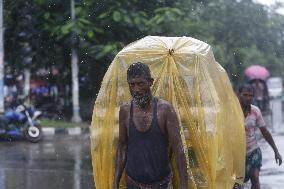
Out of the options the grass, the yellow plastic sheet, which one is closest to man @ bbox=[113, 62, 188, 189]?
the yellow plastic sheet

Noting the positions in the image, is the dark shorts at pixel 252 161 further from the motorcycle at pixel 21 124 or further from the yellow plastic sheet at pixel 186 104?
Result: the motorcycle at pixel 21 124

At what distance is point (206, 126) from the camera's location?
3857 millimetres

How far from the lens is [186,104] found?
387 centimetres

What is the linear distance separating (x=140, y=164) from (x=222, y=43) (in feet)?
65.3

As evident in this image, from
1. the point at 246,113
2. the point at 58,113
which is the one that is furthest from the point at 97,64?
the point at 246,113

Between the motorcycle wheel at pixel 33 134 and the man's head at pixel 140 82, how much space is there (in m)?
Answer: 9.28

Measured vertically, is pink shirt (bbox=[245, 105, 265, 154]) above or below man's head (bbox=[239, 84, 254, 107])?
below

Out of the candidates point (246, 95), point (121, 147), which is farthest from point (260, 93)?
point (121, 147)

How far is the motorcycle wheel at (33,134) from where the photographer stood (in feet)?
40.6

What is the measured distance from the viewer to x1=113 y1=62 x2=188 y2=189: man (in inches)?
132

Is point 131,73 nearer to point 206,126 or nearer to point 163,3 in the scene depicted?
point 206,126

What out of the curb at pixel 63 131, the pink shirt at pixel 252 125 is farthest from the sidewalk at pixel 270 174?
the curb at pixel 63 131

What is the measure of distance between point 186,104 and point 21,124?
30.5 feet

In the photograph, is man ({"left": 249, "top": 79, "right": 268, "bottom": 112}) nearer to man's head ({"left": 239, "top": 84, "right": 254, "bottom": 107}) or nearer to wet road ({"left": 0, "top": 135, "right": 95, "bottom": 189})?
wet road ({"left": 0, "top": 135, "right": 95, "bottom": 189})
